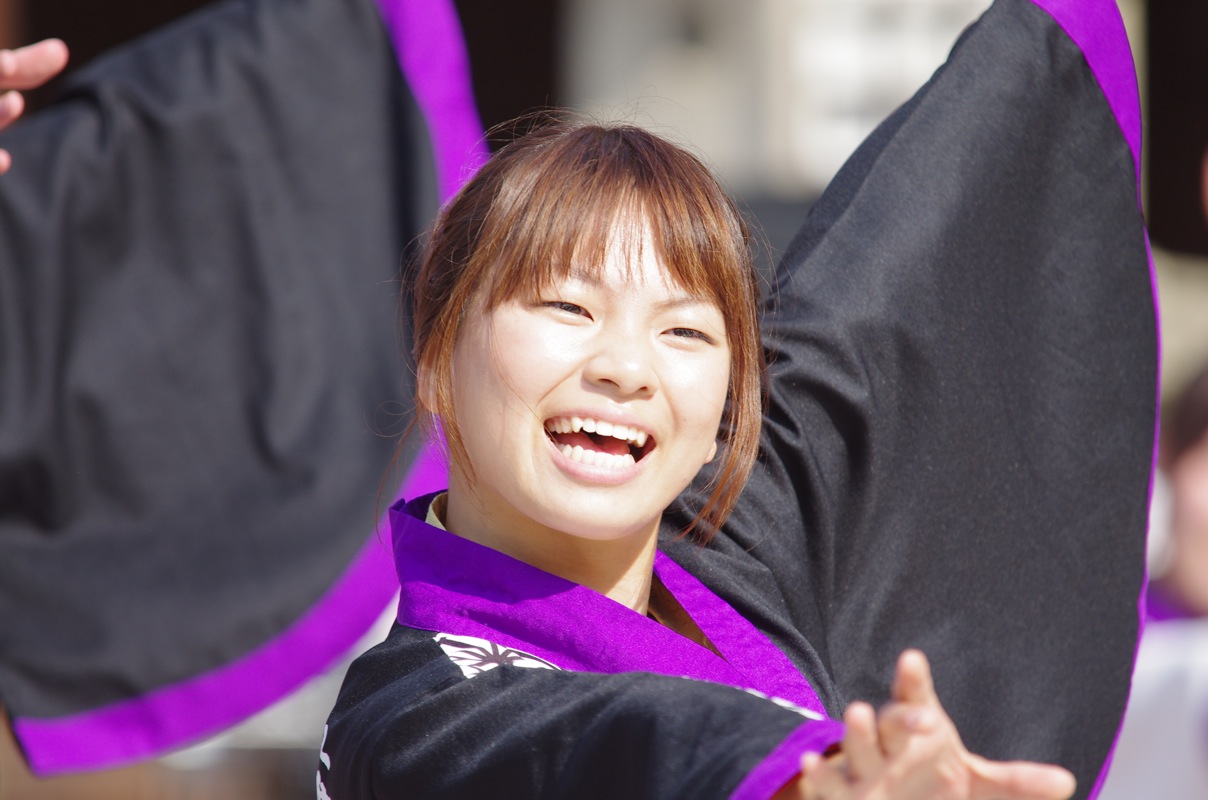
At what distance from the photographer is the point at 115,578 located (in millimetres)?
1635

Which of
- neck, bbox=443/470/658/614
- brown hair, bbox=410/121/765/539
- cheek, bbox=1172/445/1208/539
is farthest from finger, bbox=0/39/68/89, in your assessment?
cheek, bbox=1172/445/1208/539

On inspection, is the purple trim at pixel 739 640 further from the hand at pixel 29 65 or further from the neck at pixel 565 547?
the hand at pixel 29 65

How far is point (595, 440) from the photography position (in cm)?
93

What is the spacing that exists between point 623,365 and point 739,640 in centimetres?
24

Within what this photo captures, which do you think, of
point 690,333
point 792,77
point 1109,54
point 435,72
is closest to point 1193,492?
point 1109,54

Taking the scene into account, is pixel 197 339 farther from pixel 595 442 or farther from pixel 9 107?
pixel 595 442

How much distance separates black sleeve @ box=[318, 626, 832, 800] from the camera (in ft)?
2.34

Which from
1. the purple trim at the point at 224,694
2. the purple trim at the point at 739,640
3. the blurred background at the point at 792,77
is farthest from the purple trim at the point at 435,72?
the blurred background at the point at 792,77

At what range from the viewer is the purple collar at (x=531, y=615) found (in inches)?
35.9

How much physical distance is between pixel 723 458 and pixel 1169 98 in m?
3.29

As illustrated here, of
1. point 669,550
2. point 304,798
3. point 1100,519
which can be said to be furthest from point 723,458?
point 304,798

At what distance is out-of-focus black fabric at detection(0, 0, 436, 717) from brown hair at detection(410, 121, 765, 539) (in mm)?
717

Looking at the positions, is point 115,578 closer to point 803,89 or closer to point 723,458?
point 723,458

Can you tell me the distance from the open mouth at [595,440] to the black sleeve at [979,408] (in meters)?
0.22
